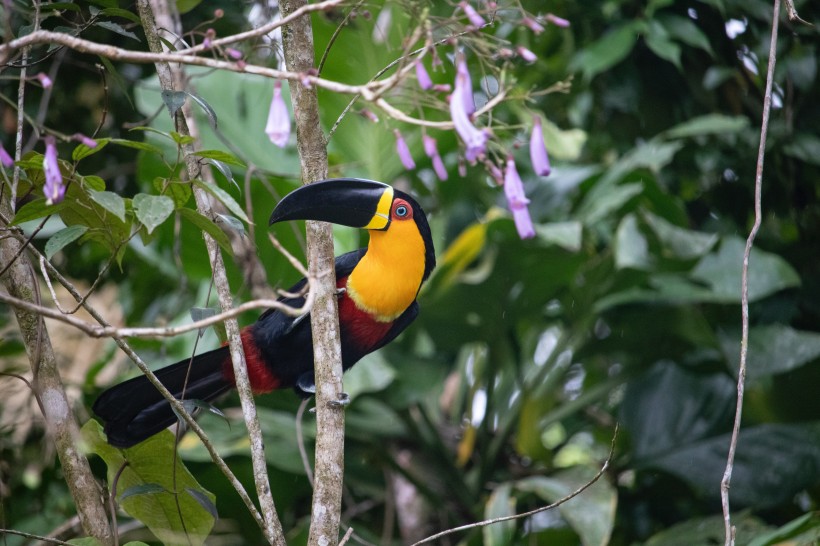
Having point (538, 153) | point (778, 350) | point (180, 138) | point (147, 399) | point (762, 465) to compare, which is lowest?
point (762, 465)

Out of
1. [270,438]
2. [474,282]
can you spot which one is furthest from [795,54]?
[270,438]

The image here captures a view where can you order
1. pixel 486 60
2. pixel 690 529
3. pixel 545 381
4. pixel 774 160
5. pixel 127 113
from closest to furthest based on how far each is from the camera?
pixel 486 60, pixel 690 529, pixel 774 160, pixel 545 381, pixel 127 113

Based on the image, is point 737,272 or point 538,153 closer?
point 538,153

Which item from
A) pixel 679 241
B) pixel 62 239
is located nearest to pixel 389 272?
pixel 62 239

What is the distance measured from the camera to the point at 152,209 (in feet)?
4.70

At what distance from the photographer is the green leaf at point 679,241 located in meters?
3.30

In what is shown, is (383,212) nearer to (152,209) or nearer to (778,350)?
(152,209)

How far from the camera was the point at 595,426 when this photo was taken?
422 centimetres

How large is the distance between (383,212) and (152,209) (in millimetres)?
784

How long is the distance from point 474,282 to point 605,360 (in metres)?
1.31

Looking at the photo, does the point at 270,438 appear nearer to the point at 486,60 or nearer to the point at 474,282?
the point at 474,282

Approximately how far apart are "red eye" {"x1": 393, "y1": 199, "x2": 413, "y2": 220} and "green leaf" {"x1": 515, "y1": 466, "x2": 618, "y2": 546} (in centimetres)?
124

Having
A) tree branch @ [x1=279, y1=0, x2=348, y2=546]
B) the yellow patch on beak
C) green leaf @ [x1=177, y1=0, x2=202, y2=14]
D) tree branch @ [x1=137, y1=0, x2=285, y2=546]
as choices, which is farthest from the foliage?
tree branch @ [x1=279, y1=0, x2=348, y2=546]

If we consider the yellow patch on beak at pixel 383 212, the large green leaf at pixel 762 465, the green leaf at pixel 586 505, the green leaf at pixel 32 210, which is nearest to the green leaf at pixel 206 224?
the green leaf at pixel 32 210
